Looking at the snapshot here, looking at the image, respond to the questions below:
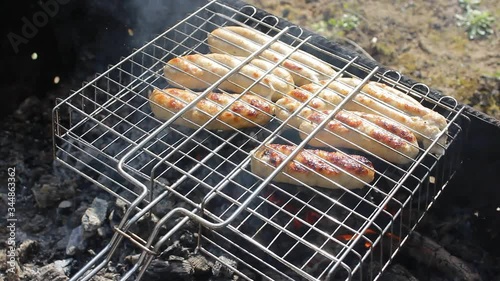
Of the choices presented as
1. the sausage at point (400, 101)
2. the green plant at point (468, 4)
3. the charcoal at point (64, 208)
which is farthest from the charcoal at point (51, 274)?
the green plant at point (468, 4)

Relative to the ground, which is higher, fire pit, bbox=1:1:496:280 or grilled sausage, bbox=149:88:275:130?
grilled sausage, bbox=149:88:275:130

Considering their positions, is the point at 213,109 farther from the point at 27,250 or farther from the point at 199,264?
the point at 27,250

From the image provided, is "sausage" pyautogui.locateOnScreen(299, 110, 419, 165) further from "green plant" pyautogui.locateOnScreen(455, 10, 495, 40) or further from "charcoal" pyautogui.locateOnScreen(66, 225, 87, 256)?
"green plant" pyautogui.locateOnScreen(455, 10, 495, 40)

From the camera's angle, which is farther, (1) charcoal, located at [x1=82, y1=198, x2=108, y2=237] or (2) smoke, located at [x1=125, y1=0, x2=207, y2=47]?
(2) smoke, located at [x1=125, y1=0, x2=207, y2=47]

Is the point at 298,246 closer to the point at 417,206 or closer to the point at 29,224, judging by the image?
the point at 417,206

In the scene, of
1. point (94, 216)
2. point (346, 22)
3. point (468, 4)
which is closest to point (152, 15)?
point (94, 216)

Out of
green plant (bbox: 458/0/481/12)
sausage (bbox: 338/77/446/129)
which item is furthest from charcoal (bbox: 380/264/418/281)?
green plant (bbox: 458/0/481/12)

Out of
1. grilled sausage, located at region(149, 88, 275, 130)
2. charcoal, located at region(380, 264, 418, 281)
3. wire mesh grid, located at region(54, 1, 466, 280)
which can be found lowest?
charcoal, located at region(380, 264, 418, 281)
